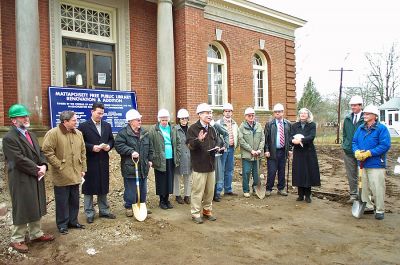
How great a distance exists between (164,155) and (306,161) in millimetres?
2985

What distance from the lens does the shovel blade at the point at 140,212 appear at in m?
6.04

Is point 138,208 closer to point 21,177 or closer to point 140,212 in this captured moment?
point 140,212

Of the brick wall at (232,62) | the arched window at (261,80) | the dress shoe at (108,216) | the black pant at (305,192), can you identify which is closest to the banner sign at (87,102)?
the brick wall at (232,62)

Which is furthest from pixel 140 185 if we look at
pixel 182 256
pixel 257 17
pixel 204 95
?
pixel 257 17

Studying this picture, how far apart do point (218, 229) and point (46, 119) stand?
21.7 feet

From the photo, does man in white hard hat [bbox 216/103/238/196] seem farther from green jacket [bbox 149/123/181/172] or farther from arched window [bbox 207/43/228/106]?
arched window [bbox 207/43/228/106]

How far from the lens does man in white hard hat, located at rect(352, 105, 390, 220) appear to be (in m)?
6.25

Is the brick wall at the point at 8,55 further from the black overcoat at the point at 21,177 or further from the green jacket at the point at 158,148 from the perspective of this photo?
the black overcoat at the point at 21,177

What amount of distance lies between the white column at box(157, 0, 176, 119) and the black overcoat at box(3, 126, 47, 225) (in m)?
7.03

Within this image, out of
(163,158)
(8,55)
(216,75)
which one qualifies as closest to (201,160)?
(163,158)

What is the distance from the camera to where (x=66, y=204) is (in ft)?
17.7

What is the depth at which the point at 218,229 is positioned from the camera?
5699 millimetres

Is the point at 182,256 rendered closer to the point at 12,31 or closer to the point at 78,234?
the point at 78,234

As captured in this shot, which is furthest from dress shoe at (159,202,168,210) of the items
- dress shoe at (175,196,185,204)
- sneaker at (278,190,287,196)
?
sneaker at (278,190,287,196)
